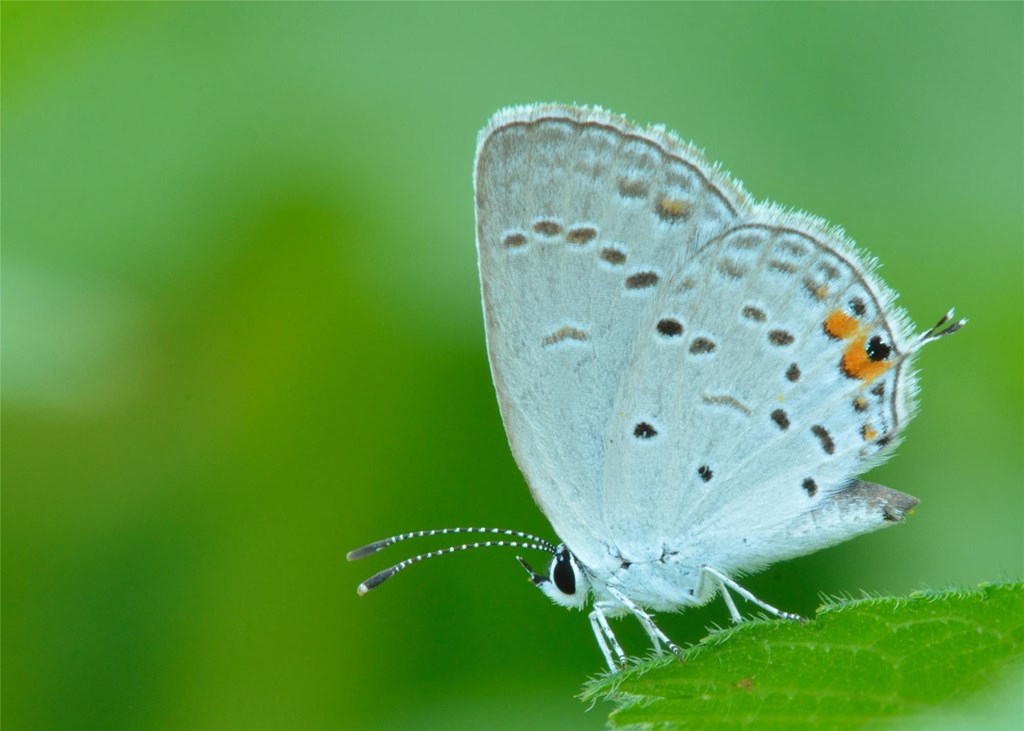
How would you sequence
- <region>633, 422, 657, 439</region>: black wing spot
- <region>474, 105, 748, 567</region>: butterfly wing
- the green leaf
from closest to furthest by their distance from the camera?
the green leaf < <region>474, 105, 748, 567</region>: butterfly wing < <region>633, 422, 657, 439</region>: black wing spot

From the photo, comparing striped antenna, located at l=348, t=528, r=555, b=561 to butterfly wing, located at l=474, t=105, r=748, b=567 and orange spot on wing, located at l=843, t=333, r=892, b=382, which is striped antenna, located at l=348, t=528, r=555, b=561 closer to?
butterfly wing, located at l=474, t=105, r=748, b=567

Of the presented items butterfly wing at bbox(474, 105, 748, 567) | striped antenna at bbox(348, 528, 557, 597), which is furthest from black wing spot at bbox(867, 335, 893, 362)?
striped antenna at bbox(348, 528, 557, 597)

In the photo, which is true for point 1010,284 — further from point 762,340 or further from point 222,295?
point 222,295

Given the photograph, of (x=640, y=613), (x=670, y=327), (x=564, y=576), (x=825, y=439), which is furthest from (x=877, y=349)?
(x=564, y=576)

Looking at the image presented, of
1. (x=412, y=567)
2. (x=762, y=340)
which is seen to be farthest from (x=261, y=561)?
(x=762, y=340)

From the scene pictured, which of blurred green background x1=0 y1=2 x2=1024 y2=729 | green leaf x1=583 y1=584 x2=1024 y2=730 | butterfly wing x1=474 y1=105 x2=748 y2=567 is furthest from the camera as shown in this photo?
A: blurred green background x1=0 y1=2 x2=1024 y2=729

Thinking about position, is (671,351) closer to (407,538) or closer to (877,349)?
(877,349)
